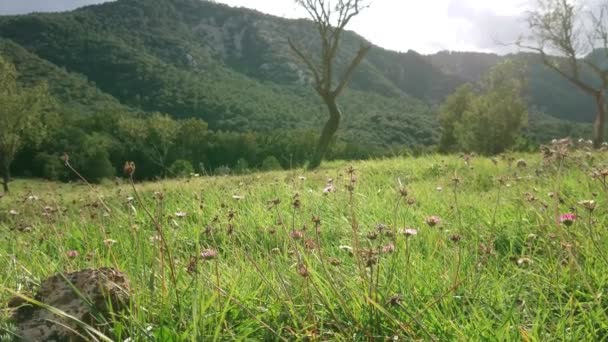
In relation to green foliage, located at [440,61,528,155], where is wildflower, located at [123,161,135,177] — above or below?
below

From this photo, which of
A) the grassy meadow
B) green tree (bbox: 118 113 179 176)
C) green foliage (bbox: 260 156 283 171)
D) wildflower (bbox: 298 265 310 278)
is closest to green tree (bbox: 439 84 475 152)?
green foliage (bbox: 260 156 283 171)

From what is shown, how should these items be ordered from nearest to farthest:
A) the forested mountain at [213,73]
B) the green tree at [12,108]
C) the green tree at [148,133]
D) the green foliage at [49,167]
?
the green tree at [12,108] < the green foliage at [49,167] < the green tree at [148,133] < the forested mountain at [213,73]

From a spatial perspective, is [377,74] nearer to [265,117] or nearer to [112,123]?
[265,117]

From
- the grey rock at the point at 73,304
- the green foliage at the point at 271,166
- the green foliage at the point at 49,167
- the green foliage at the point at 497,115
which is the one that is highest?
the green foliage at the point at 497,115

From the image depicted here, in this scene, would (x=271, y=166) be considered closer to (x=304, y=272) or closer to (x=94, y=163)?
(x=304, y=272)

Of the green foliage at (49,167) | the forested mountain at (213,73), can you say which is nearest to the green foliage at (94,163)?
the green foliage at (49,167)

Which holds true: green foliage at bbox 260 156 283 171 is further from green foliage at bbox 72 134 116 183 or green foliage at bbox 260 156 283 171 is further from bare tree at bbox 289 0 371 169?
green foliage at bbox 72 134 116 183

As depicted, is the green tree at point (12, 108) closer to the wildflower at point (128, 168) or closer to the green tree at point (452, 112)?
the wildflower at point (128, 168)

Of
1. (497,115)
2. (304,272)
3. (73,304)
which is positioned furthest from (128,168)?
(497,115)

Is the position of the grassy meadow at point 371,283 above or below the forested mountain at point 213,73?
below

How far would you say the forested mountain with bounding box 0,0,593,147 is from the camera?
97375 mm

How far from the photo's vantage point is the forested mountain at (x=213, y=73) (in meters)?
97.4

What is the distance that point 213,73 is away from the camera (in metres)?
141

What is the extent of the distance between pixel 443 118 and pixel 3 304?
53143mm
